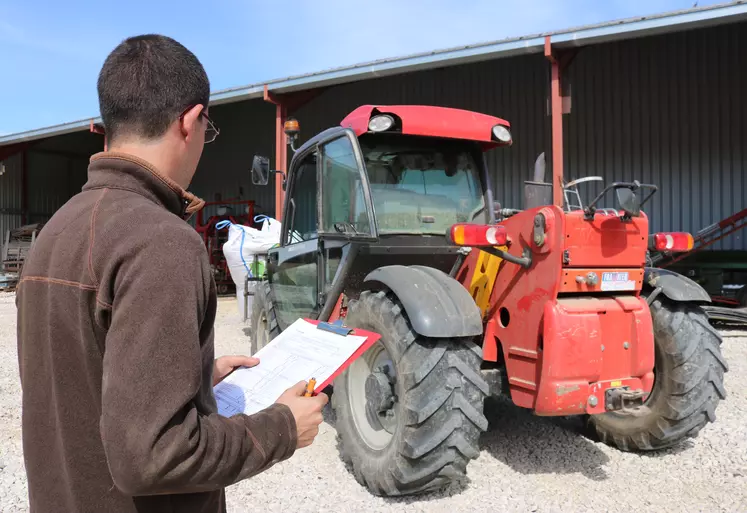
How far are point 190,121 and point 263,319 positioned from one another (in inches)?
193

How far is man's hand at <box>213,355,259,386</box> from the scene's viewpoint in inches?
66.2

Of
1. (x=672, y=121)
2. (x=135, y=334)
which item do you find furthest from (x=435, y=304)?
(x=672, y=121)

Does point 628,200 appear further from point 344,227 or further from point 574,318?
point 344,227

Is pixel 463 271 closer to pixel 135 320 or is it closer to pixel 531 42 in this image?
pixel 135 320

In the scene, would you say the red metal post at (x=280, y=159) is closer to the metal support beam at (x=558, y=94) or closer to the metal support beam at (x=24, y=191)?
the metal support beam at (x=558, y=94)

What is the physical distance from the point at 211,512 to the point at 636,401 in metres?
2.47

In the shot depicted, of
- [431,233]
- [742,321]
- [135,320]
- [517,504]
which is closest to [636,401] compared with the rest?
[517,504]

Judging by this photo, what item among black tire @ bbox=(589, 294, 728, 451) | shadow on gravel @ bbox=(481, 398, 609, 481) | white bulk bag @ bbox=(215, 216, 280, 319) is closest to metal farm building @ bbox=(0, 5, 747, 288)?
white bulk bag @ bbox=(215, 216, 280, 319)

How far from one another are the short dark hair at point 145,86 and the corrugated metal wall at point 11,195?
2348cm

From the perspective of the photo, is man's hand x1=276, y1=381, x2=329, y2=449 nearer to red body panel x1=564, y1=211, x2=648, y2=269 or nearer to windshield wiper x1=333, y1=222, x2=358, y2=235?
red body panel x1=564, y1=211, x2=648, y2=269

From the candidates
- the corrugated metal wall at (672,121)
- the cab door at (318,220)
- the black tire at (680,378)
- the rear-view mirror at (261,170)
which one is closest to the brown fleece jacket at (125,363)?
the cab door at (318,220)

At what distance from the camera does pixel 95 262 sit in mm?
1059

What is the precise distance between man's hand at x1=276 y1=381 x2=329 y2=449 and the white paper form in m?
0.07

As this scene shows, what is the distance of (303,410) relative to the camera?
1.31 metres
